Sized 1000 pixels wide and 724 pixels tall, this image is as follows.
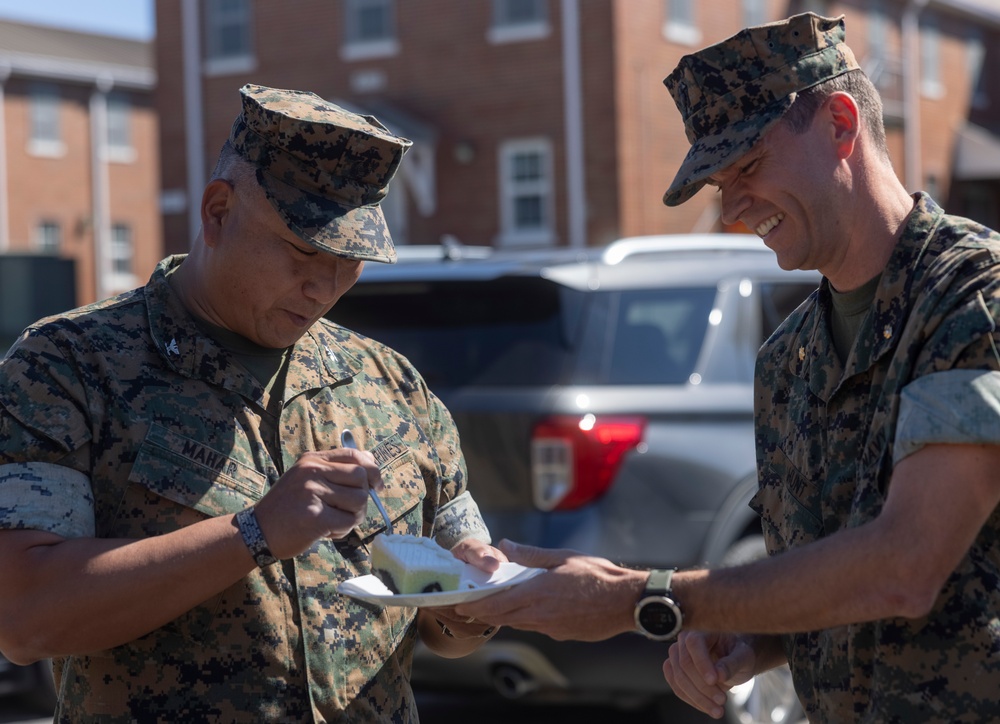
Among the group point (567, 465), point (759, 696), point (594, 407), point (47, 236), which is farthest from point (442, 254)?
point (47, 236)

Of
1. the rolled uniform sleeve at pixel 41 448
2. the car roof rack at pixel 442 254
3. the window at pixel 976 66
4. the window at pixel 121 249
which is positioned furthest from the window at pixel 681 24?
the window at pixel 121 249

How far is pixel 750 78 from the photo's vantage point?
252 centimetres

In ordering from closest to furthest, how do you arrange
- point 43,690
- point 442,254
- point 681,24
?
point 442,254, point 43,690, point 681,24

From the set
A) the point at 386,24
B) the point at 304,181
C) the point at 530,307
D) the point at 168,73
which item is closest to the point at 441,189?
the point at 386,24

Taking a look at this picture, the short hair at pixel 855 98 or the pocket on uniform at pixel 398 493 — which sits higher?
the short hair at pixel 855 98

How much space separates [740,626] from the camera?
2.29 meters

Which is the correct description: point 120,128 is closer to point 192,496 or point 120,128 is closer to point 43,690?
point 43,690

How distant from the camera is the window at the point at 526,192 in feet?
66.2

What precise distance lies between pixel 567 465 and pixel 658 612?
254 cm

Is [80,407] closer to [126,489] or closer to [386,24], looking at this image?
[126,489]

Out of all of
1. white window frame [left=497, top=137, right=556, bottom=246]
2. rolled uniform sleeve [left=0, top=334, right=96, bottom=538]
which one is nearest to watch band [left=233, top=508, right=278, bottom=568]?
rolled uniform sleeve [left=0, top=334, right=96, bottom=538]

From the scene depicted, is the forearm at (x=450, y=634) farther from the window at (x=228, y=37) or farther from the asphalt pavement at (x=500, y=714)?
the window at (x=228, y=37)

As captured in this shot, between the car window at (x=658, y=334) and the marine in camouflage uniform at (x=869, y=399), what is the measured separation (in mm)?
2369

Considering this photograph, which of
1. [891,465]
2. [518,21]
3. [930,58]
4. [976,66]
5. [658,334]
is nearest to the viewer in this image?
[891,465]
